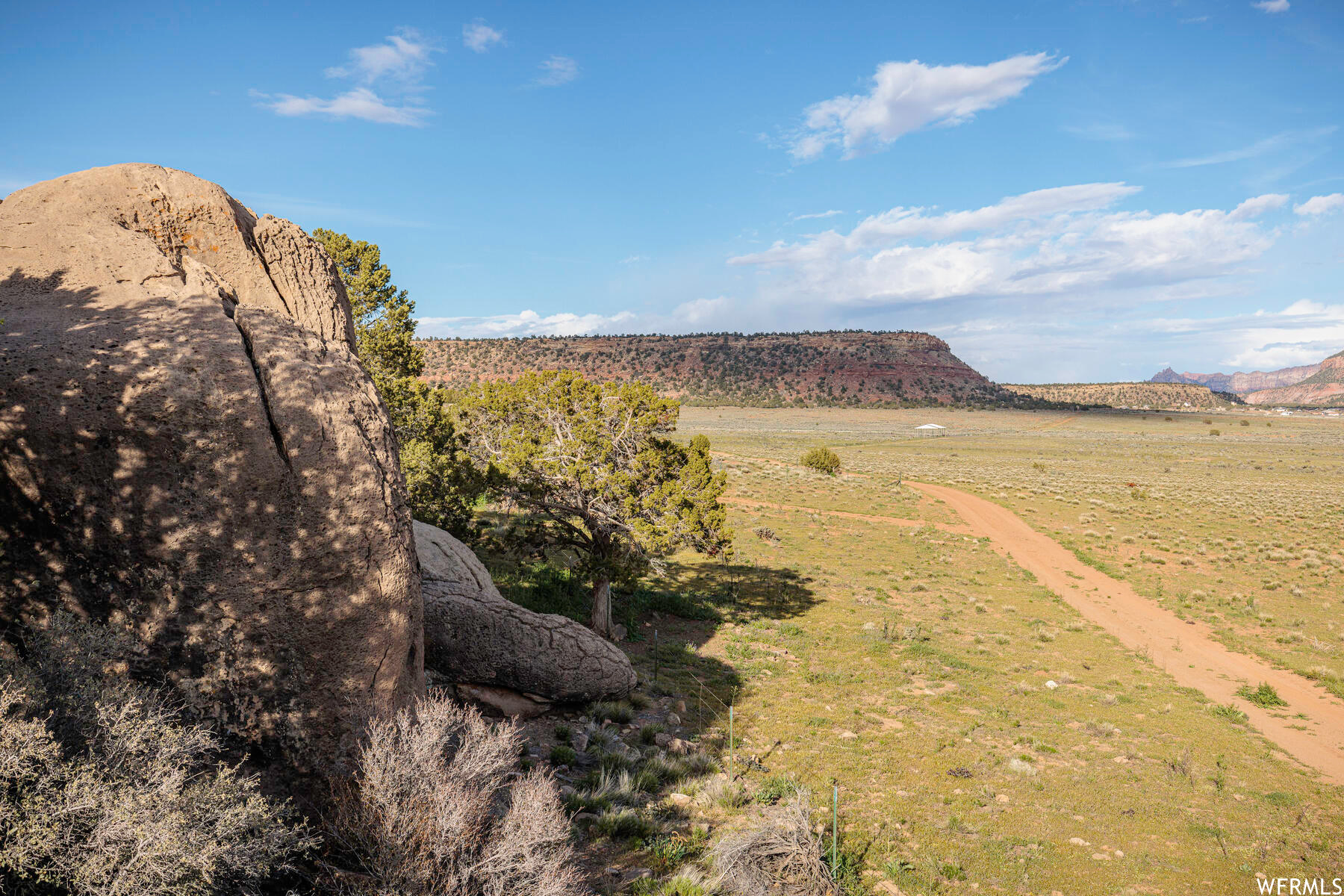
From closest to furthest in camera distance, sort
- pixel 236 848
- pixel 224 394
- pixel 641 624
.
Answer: pixel 236 848 < pixel 224 394 < pixel 641 624

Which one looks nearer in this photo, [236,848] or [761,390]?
[236,848]

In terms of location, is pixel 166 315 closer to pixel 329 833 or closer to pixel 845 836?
pixel 329 833

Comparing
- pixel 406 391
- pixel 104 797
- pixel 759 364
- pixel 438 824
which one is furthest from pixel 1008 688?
pixel 759 364

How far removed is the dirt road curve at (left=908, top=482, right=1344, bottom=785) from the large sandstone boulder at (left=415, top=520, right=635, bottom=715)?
13785 mm

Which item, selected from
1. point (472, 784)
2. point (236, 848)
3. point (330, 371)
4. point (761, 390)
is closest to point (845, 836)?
point (472, 784)

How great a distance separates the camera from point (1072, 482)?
5209cm

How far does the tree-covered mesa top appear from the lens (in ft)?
52.4

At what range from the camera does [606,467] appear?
641 inches

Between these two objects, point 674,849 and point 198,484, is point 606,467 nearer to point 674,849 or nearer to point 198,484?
point 674,849

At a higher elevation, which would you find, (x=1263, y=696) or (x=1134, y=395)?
(x=1134, y=395)

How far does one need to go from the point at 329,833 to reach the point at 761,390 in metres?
144

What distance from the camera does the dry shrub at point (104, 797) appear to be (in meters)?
4.08

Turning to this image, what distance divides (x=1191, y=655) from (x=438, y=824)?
2146cm

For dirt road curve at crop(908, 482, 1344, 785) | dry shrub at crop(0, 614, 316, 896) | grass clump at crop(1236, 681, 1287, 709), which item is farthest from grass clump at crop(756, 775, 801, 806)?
grass clump at crop(1236, 681, 1287, 709)
